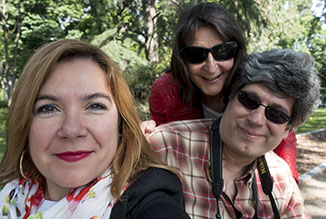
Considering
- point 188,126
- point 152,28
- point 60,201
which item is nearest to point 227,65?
point 188,126

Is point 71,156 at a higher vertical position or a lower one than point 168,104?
higher

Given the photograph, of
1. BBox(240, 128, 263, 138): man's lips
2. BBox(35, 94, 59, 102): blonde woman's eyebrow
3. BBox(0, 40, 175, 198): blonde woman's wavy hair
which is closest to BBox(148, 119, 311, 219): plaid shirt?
BBox(240, 128, 263, 138): man's lips

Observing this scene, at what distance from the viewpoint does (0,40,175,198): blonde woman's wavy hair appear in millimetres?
1397

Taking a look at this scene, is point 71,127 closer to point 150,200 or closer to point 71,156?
point 71,156

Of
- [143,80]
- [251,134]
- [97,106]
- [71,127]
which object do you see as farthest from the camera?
[143,80]

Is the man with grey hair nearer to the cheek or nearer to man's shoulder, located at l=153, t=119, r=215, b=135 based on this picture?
man's shoulder, located at l=153, t=119, r=215, b=135

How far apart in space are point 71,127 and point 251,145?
4.04ft

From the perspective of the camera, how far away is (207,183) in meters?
2.07

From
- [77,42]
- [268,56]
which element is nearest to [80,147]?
[77,42]

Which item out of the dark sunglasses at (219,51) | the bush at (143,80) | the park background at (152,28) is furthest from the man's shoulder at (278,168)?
the bush at (143,80)

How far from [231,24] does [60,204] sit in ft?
6.41

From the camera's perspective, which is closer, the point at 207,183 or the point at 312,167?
the point at 207,183

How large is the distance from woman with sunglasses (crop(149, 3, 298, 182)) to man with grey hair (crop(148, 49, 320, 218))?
376 mm

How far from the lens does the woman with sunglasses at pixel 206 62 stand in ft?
8.06
